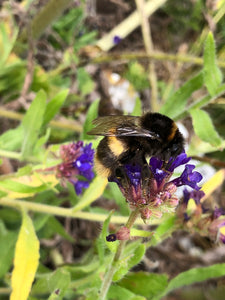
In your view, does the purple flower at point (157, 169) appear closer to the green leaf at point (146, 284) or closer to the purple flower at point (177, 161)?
the purple flower at point (177, 161)

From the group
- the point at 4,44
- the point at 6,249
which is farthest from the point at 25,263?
the point at 4,44

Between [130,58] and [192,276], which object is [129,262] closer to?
[192,276]

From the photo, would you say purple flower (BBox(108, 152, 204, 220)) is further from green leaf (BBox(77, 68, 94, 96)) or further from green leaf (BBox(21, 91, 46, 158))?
green leaf (BBox(77, 68, 94, 96))

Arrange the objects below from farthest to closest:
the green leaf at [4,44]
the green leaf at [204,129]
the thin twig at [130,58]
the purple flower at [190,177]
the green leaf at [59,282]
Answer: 1. the thin twig at [130,58]
2. the green leaf at [4,44]
3. the green leaf at [204,129]
4. the green leaf at [59,282]
5. the purple flower at [190,177]

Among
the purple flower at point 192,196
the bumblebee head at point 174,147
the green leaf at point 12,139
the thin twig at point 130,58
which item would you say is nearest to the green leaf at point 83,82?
the thin twig at point 130,58

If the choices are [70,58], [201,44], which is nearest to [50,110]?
[70,58]
